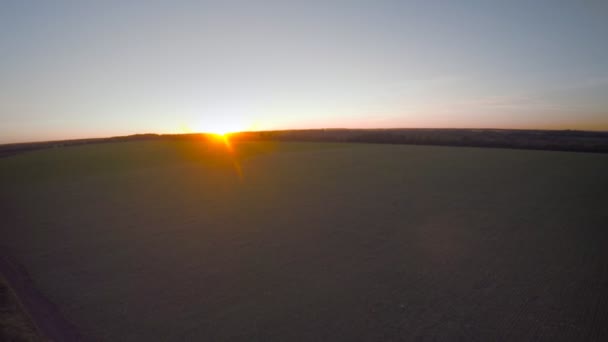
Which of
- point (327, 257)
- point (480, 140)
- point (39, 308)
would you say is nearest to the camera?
point (39, 308)

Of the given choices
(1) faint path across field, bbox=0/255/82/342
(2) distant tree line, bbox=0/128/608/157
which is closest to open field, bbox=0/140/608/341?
(1) faint path across field, bbox=0/255/82/342

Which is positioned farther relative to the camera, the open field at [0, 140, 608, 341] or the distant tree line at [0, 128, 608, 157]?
the distant tree line at [0, 128, 608, 157]

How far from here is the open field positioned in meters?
4.57

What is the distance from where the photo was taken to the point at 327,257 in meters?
6.79

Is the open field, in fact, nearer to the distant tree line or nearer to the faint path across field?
the faint path across field

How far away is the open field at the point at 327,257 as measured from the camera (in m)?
4.57

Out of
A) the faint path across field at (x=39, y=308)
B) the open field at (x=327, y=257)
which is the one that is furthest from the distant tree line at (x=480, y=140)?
the faint path across field at (x=39, y=308)

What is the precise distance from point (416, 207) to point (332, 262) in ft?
16.2

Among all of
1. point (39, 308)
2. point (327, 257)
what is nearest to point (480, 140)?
point (327, 257)

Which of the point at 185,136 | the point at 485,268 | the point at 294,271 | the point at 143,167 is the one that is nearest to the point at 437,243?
the point at 485,268

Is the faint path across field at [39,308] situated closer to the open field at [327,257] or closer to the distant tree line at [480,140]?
the open field at [327,257]

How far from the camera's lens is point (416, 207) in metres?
10.2

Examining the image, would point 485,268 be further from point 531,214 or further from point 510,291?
point 531,214

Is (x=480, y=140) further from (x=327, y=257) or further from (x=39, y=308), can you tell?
(x=39, y=308)
